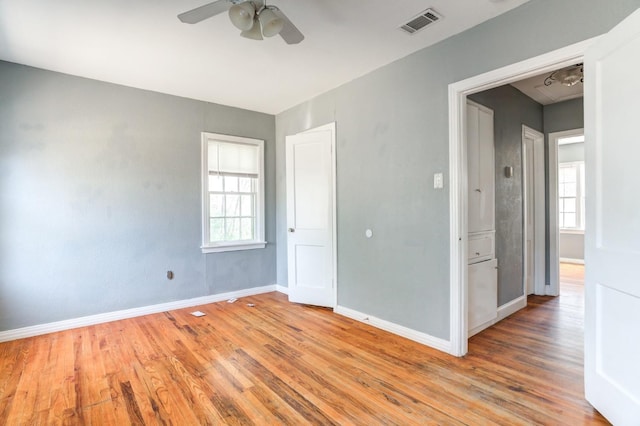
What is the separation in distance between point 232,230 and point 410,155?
2.72 meters

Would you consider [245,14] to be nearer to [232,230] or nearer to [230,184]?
[230,184]

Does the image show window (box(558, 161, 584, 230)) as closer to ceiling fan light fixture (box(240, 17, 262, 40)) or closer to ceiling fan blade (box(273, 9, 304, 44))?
ceiling fan blade (box(273, 9, 304, 44))

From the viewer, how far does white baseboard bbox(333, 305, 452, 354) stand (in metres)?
2.83

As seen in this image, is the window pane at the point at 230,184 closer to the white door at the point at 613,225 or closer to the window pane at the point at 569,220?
the white door at the point at 613,225

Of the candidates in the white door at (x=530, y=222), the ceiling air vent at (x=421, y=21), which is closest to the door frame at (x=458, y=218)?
the ceiling air vent at (x=421, y=21)

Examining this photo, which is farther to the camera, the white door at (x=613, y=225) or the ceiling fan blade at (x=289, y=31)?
the ceiling fan blade at (x=289, y=31)

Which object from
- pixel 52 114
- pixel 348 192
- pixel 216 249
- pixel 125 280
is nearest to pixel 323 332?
pixel 348 192

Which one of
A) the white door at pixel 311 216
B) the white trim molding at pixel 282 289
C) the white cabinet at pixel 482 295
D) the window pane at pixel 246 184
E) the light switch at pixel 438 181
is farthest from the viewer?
the white trim molding at pixel 282 289

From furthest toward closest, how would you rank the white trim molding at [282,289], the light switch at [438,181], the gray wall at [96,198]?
the white trim molding at [282,289], the gray wall at [96,198], the light switch at [438,181]

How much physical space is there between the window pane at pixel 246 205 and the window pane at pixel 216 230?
35cm

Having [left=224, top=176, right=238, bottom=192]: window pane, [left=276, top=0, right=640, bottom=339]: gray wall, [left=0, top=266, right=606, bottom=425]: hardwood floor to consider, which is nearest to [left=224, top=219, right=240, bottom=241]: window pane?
[left=224, top=176, right=238, bottom=192]: window pane

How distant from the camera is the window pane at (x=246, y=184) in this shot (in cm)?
472

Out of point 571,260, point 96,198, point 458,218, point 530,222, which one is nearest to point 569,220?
point 571,260

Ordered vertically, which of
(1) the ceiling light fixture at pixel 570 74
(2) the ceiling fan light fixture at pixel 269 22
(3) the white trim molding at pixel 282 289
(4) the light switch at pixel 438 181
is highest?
(1) the ceiling light fixture at pixel 570 74
